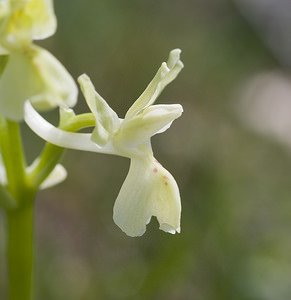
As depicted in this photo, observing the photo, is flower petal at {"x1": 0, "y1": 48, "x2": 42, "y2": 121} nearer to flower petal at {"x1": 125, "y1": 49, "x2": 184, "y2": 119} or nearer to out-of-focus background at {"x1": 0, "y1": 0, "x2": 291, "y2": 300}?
flower petal at {"x1": 125, "y1": 49, "x2": 184, "y2": 119}

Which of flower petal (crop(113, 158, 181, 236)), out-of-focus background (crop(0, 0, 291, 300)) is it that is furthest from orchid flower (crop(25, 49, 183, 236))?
out-of-focus background (crop(0, 0, 291, 300))

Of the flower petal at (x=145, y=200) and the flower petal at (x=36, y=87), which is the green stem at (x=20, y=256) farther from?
the flower petal at (x=36, y=87)

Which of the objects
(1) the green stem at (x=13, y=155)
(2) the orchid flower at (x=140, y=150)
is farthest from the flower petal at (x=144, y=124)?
(1) the green stem at (x=13, y=155)

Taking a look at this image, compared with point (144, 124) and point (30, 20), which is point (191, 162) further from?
point (30, 20)

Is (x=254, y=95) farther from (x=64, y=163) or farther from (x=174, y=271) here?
(x=174, y=271)

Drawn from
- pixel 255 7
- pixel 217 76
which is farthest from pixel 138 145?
pixel 255 7

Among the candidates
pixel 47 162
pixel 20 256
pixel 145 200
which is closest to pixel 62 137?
pixel 47 162
